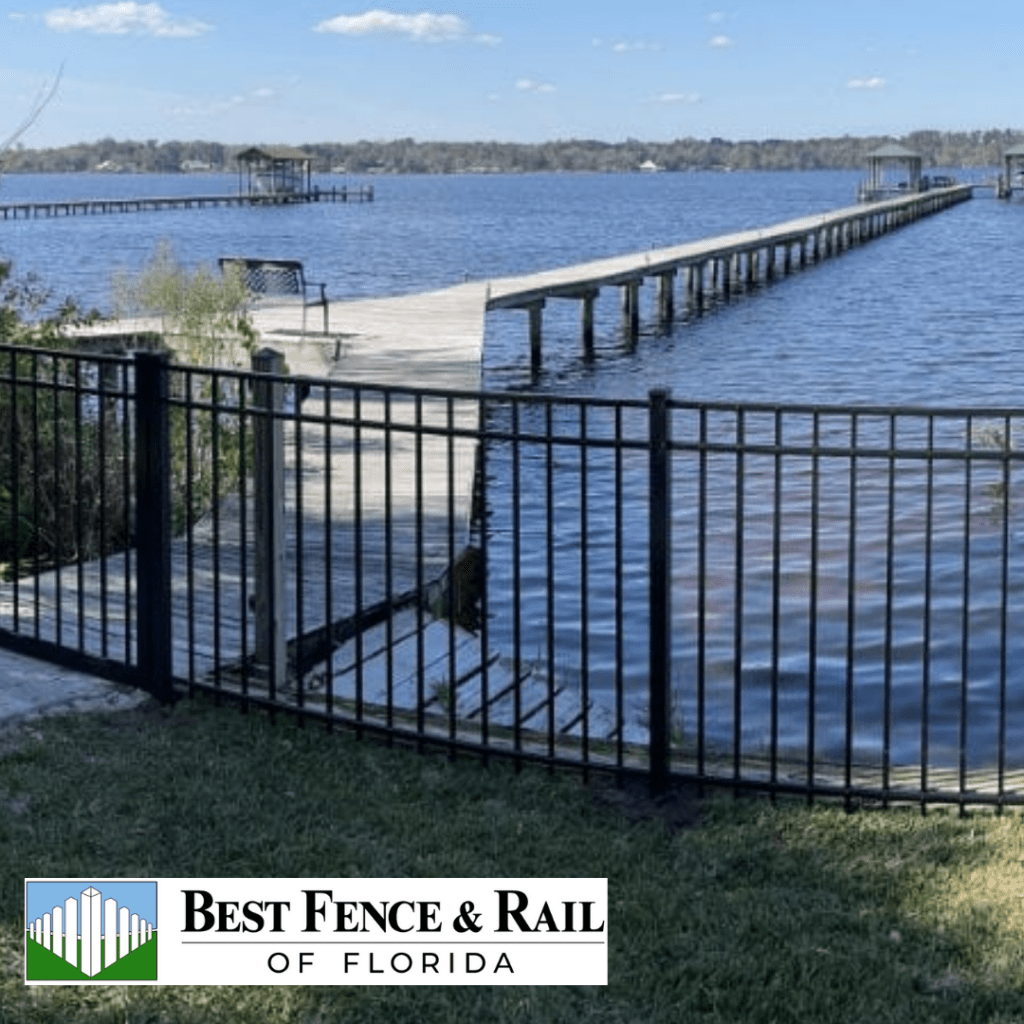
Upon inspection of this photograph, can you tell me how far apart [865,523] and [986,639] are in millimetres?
3616

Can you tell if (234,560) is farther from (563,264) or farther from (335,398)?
(563,264)

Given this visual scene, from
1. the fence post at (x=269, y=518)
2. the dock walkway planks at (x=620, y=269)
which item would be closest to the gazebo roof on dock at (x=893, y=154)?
the dock walkway planks at (x=620, y=269)

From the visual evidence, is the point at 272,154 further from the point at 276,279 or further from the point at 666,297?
the point at 276,279

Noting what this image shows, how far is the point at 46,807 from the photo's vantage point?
6195mm

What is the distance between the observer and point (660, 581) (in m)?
6.72

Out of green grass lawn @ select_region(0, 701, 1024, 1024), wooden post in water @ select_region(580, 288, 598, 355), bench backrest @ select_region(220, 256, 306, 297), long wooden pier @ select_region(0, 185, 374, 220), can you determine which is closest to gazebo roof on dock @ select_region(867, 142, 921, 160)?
long wooden pier @ select_region(0, 185, 374, 220)

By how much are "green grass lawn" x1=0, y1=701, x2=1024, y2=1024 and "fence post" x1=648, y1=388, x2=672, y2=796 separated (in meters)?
0.17

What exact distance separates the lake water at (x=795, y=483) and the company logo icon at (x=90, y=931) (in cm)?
206

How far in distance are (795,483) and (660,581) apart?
12.6 m

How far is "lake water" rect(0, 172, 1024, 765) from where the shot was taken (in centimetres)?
1166

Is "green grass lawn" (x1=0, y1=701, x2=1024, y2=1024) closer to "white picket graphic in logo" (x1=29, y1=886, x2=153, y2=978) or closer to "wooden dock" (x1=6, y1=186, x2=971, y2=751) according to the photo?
"white picket graphic in logo" (x1=29, y1=886, x2=153, y2=978)

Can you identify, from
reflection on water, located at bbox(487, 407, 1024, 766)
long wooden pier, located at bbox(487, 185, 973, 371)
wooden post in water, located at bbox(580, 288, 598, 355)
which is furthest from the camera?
wooden post in water, located at bbox(580, 288, 598, 355)

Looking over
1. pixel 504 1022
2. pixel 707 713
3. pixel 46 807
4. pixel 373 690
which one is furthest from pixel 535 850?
pixel 707 713

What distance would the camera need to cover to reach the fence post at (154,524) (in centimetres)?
763
